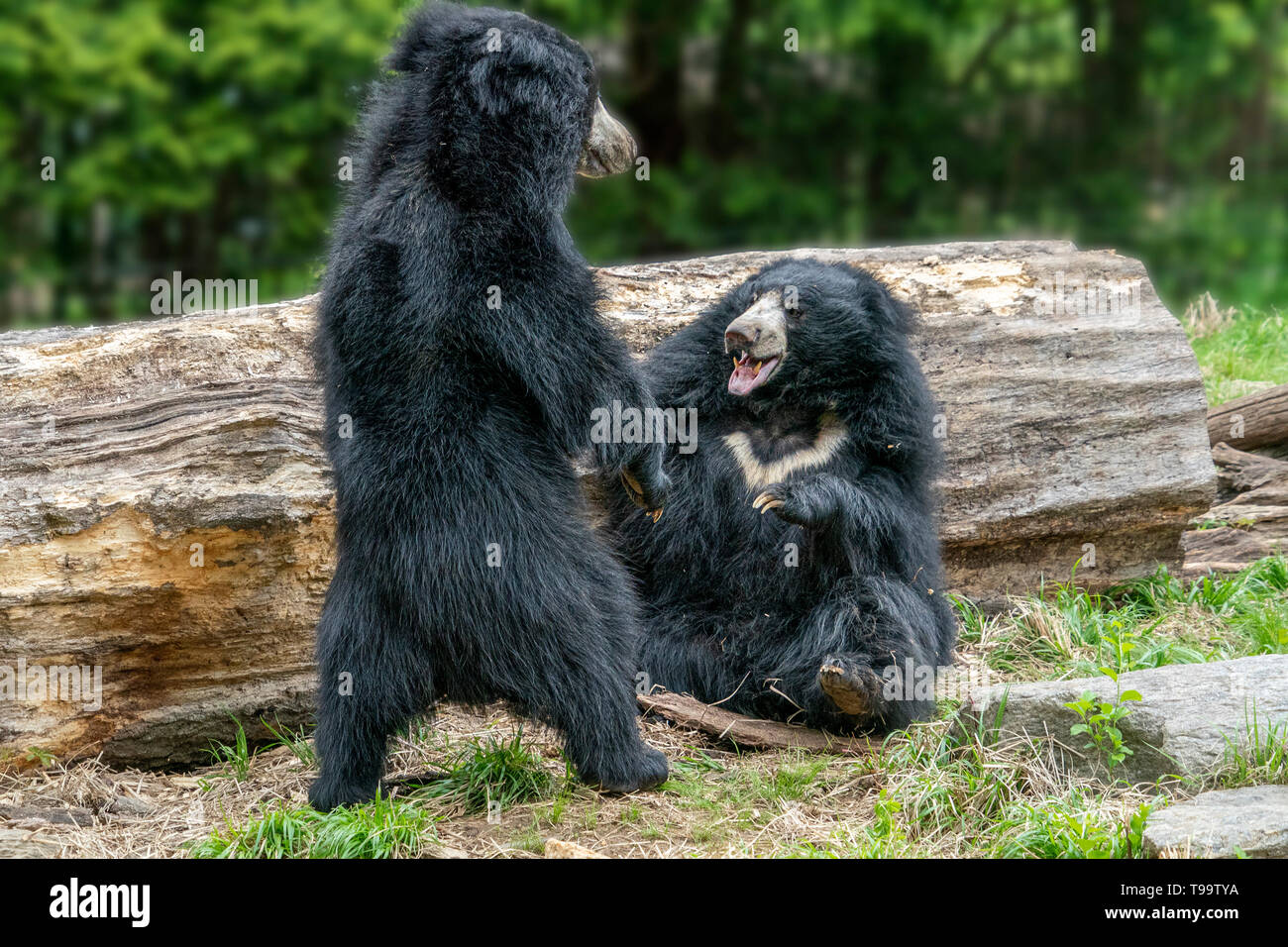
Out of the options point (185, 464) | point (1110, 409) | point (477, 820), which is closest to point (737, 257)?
point (1110, 409)

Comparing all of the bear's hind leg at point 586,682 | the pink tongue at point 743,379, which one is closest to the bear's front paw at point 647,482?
the bear's hind leg at point 586,682

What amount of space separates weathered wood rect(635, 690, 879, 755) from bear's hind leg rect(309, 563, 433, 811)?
1.19 meters

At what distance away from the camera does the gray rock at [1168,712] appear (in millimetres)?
3736

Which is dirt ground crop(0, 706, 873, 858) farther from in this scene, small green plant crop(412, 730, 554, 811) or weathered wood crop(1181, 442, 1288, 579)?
weathered wood crop(1181, 442, 1288, 579)

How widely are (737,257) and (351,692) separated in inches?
114

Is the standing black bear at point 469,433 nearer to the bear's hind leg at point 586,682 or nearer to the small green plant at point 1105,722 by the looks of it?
the bear's hind leg at point 586,682

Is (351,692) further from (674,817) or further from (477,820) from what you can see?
(674,817)

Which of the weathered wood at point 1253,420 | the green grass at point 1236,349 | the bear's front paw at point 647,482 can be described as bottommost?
the bear's front paw at point 647,482

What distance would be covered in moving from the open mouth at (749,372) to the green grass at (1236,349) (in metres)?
3.07

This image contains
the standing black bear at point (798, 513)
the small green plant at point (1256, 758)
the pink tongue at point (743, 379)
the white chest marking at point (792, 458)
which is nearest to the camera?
the small green plant at point (1256, 758)

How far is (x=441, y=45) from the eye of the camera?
405cm

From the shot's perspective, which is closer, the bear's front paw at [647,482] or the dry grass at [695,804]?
the dry grass at [695,804]

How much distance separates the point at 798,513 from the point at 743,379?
0.60m

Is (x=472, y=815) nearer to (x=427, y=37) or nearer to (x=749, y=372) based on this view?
(x=749, y=372)
